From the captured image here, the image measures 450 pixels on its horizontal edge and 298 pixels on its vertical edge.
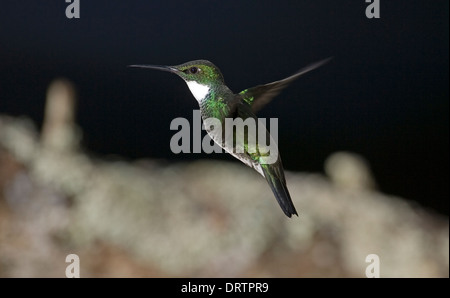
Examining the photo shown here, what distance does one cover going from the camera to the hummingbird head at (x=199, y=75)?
27.5 inches

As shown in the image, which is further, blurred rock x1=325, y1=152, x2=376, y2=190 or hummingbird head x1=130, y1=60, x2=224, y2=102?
blurred rock x1=325, y1=152, x2=376, y2=190

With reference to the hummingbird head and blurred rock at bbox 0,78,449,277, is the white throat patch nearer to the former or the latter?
the hummingbird head

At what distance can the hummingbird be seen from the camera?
2.29 ft

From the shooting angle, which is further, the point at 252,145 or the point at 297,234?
the point at 297,234

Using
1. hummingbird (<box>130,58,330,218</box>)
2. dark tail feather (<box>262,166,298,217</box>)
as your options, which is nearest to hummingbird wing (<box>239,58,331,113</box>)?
hummingbird (<box>130,58,330,218</box>)

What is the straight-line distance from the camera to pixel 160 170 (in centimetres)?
185

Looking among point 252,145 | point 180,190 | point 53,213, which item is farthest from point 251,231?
point 252,145

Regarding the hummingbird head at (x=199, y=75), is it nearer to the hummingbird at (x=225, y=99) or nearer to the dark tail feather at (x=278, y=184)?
the hummingbird at (x=225, y=99)
